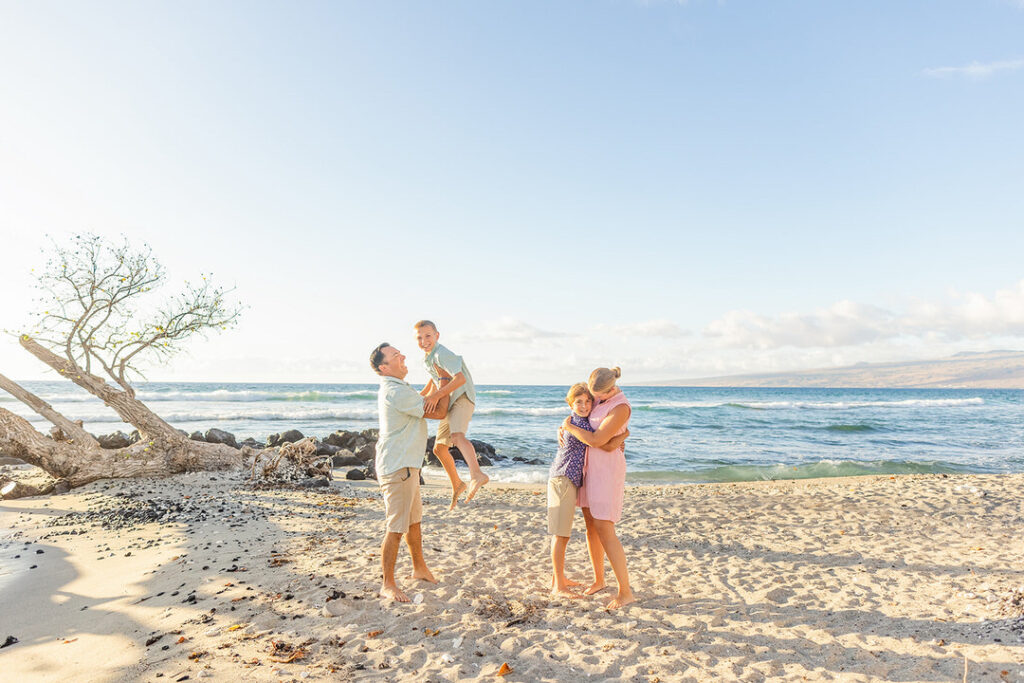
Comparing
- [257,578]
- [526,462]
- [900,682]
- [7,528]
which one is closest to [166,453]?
[7,528]

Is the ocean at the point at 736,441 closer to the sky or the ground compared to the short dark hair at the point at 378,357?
closer to the ground

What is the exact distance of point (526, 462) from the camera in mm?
18938

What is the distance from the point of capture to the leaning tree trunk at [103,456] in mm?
11492

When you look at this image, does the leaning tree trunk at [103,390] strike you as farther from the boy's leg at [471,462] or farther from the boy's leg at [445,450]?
the boy's leg at [471,462]

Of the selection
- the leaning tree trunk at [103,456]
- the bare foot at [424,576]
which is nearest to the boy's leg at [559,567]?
the bare foot at [424,576]

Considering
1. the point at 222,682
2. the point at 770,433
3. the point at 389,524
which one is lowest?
the point at 770,433

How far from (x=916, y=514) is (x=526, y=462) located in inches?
466

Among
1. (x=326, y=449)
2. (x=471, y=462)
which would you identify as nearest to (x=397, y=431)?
(x=471, y=462)

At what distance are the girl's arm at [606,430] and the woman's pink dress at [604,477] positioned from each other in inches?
2.4

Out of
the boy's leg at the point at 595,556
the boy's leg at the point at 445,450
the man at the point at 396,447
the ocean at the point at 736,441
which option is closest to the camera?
the man at the point at 396,447

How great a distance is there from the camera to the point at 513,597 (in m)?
5.57

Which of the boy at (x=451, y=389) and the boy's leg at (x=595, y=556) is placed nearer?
the boy's leg at (x=595, y=556)

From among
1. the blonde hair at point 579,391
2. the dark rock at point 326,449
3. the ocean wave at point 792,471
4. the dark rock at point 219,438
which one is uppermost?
the blonde hair at point 579,391

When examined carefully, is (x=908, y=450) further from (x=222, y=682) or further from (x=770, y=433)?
(x=222, y=682)
